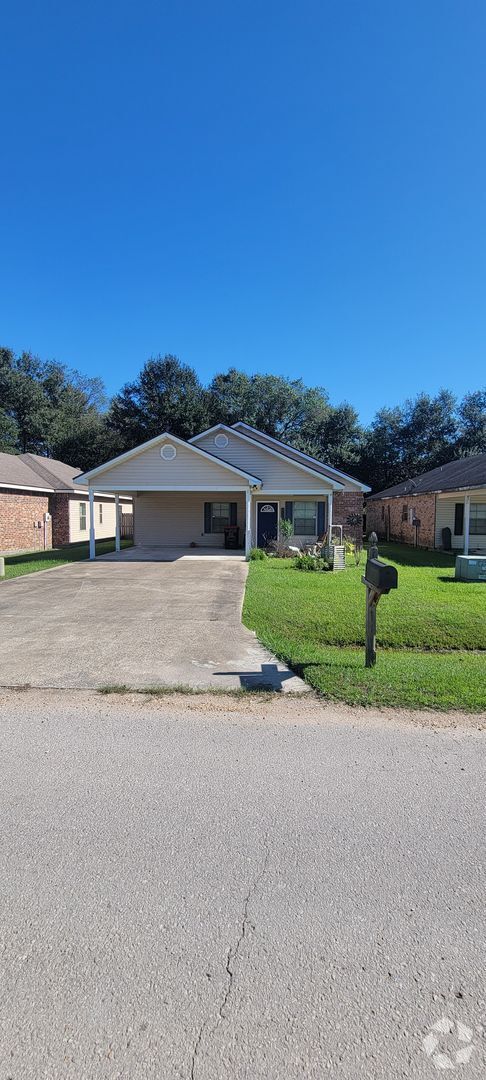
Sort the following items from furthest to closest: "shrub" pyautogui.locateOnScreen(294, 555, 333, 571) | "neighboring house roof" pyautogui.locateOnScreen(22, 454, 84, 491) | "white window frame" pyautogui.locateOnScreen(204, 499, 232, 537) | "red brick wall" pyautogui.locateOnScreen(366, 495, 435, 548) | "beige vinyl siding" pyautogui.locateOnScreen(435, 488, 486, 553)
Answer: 1. "neighboring house roof" pyautogui.locateOnScreen(22, 454, 84, 491)
2. "red brick wall" pyautogui.locateOnScreen(366, 495, 435, 548)
3. "white window frame" pyautogui.locateOnScreen(204, 499, 232, 537)
4. "beige vinyl siding" pyautogui.locateOnScreen(435, 488, 486, 553)
5. "shrub" pyautogui.locateOnScreen(294, 555, 333, 571)

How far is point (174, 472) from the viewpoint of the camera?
1762cm

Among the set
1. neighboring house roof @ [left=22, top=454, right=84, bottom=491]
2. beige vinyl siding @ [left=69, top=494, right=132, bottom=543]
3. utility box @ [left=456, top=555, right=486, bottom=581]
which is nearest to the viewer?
utility box @ [left=456, top=555, right=486, bottom=581]

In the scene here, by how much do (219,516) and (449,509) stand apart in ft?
31.1

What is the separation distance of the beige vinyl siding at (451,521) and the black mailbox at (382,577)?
1644 centimetres

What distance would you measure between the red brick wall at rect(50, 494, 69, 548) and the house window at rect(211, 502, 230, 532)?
23.7 feet

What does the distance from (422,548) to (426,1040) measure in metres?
22.8

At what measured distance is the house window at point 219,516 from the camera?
2219 cm

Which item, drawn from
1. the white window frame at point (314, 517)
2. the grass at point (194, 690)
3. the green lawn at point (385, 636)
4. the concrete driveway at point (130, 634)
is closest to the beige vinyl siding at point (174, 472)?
the white window frame at point (314, 517)

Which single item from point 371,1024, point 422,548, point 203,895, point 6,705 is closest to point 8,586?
point 6,705

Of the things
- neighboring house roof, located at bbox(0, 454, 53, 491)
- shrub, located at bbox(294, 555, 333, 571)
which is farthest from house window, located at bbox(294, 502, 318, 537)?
neighboring house roof, located at bbox(0, 454, 53, 491)

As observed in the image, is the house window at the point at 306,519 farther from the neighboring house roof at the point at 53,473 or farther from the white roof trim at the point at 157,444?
the neighboring house roof at the point at 53,473

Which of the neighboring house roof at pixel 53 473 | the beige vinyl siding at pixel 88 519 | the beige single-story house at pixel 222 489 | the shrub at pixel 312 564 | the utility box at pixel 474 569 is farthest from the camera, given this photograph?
the beige vinyl siding at pixel 88 519

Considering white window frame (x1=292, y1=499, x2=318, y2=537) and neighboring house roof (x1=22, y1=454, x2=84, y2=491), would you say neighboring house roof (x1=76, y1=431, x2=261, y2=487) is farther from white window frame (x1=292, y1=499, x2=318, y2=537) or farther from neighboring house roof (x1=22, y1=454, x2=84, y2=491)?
neighboring house roof (x1=22, y1=454, x2=84, y2=491)

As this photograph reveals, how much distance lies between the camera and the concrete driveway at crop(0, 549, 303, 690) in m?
5.59
